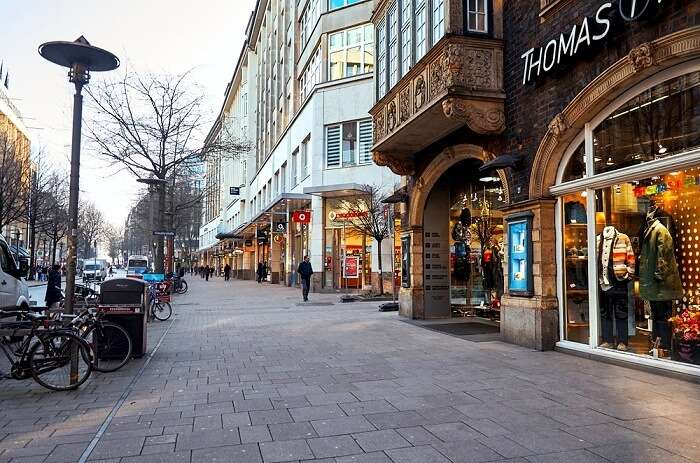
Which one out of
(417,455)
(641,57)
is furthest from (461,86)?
(417,455)

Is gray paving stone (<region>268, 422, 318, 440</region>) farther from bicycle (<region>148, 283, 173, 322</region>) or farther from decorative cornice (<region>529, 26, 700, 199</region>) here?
bicycle (<region>148, 283, 173, 322</region>)

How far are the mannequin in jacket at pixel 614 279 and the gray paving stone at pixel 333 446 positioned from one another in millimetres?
5323

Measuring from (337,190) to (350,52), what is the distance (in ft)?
24.5

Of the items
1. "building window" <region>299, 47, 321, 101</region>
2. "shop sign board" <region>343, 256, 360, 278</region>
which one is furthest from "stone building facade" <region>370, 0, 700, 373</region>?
"building window" <region>299, 47, 321, 101</region>

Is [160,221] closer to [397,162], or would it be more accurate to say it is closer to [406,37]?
[397,162]

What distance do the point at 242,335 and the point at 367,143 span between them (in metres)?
16.2

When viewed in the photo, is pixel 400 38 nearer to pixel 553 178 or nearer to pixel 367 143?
pixel 553 178

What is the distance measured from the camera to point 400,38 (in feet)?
43.6

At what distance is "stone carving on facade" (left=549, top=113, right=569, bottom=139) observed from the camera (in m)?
8.59

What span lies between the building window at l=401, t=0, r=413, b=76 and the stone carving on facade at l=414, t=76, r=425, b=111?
141 cm

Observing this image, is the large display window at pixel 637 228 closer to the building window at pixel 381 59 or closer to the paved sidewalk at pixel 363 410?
the paved sidewalk at pixel 363 410

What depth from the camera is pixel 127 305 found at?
27.8 ft

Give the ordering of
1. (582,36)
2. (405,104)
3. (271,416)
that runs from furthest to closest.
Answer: (405,104), (582,36), (271,416)

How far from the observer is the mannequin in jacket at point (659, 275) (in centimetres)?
741
